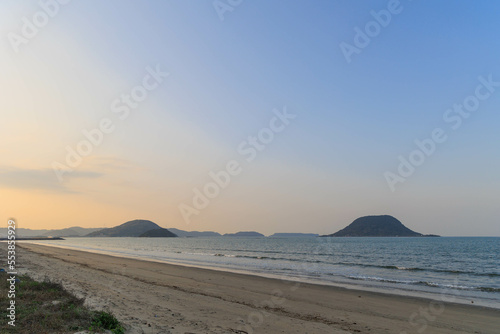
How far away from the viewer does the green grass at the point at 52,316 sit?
337 inches

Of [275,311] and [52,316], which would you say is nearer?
[52,316]

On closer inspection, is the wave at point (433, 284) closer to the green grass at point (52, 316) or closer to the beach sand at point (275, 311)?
the beach sand at point (275, 311)

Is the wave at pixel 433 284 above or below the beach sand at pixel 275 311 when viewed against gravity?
above

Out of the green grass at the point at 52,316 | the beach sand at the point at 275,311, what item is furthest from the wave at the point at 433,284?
the green grass at the point at 52,316

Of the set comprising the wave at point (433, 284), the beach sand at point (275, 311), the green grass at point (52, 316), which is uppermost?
the green grass at point (52, 316)

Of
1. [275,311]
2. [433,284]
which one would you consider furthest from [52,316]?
[433,284]

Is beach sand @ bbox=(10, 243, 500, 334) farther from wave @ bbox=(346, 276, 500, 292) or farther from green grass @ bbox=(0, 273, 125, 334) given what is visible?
wave @ bbox=(346, 276, 500, 292)

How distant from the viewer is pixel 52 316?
31.3ft

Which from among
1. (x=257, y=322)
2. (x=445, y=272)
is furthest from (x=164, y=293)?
(x=445, y=272)

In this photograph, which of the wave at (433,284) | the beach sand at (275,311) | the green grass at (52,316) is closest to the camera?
the green grass at (52,316)

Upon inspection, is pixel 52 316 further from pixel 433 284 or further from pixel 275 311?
pixel 433 284

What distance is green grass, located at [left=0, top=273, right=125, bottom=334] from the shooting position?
337 inches

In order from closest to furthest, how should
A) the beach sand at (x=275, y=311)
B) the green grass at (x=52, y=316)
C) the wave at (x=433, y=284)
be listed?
1. the green grass at (x=52, y=316)
2. the beach sand at (x=275, y=311)
3. the wave at (x=433, y=284)

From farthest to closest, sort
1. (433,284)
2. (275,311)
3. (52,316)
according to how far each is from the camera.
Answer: (433,284) → (275,311) → (52,316)
